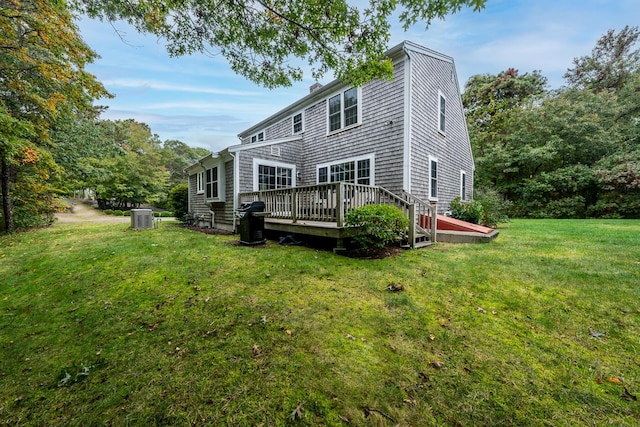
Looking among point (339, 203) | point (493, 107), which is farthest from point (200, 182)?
point (493, 107)

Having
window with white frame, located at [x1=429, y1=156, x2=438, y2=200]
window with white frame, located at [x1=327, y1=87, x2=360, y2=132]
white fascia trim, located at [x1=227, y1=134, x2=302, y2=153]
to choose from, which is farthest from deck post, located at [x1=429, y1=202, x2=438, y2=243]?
white fascia trim, located at [x1=227, y1=134, x2=302, y2=153]

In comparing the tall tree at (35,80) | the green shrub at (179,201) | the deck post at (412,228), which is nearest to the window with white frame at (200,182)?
the green shrub at (179,201)

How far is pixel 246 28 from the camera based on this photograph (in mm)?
4590

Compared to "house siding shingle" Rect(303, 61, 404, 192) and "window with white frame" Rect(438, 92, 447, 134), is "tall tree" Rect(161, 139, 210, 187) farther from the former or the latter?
"window with white frame" Rect(438, 92, 447, 134)

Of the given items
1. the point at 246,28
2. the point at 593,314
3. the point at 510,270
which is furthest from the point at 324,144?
the point at 593,314

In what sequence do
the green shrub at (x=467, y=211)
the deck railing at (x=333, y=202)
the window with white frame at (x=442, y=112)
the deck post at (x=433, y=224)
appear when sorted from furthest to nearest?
the window with white frame at (x=442, y=112), the green shrub at (x=467, y=211), the deck post at (x=433, y=224), the deck railing at (x=333, y=202)

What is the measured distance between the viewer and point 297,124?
11.9 m

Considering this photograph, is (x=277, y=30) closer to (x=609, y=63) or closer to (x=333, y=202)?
(x=333, y=202)

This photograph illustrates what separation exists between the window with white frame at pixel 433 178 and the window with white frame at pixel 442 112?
4.80 ft

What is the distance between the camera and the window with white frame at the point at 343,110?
9.19 metres

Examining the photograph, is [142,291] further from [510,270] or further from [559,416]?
[510,270]

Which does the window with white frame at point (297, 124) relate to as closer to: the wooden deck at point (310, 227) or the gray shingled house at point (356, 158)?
the gray shingled house at point (356, 158)

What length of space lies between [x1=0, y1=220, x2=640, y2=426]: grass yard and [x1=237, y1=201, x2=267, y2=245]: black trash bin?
82.6 inches

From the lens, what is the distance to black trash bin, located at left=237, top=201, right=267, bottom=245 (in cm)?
677
